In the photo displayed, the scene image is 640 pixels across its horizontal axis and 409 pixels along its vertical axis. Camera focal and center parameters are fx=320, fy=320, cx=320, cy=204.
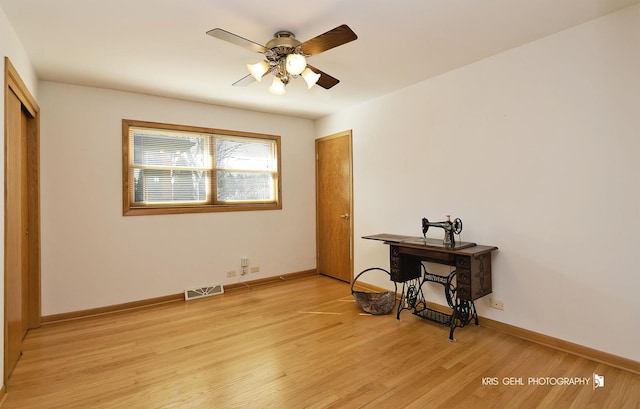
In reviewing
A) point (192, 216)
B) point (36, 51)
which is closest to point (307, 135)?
point (192, 216)

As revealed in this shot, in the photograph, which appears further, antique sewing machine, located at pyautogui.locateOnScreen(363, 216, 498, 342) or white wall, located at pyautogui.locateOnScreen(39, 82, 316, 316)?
white wall, located at pyautogui.locateOnScreen(39, 82, 316, 316)

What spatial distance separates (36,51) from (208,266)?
272 centimetres

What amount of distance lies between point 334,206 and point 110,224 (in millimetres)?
2838

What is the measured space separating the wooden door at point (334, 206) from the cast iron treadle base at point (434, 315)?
1.39 m

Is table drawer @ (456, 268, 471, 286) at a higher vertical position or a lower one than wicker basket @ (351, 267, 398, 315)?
higher

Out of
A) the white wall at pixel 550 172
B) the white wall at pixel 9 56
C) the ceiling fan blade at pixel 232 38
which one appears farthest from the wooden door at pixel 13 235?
the white wall at pixel 550 172

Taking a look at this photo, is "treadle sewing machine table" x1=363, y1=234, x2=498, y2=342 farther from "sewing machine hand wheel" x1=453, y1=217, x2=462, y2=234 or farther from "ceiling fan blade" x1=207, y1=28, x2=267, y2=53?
"ceiling fan blade" x1=207, y1=28, x2=267, y2=53

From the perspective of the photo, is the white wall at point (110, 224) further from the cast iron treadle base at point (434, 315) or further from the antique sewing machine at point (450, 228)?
the antique sewing machine at point (450, 228)

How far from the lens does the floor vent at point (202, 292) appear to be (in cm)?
396

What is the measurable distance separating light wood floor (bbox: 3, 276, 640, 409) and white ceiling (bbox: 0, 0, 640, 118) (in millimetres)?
2473

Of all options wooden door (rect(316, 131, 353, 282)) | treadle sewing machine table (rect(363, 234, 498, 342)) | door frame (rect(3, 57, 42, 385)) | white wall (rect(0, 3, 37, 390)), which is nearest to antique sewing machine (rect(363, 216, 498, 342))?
treadle sewing machine table (rect(363, 234, 498, 342))

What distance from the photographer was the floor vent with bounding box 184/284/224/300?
3965mm

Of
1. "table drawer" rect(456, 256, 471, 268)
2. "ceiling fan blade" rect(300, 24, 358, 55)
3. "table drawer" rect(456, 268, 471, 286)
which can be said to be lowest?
"table drawer" rect(456, 268, 471, 286)

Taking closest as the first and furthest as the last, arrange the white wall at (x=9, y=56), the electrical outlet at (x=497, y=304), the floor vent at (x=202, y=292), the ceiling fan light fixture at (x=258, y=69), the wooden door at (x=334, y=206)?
the white wall at (x=9, y=56)
the ceiling fan light fixture at (x=258, y=69)
the electrical outlet at (x=497, y=304)
the floor vent at (x=202, y=292)
the wooden door at (x=334, y=206)
